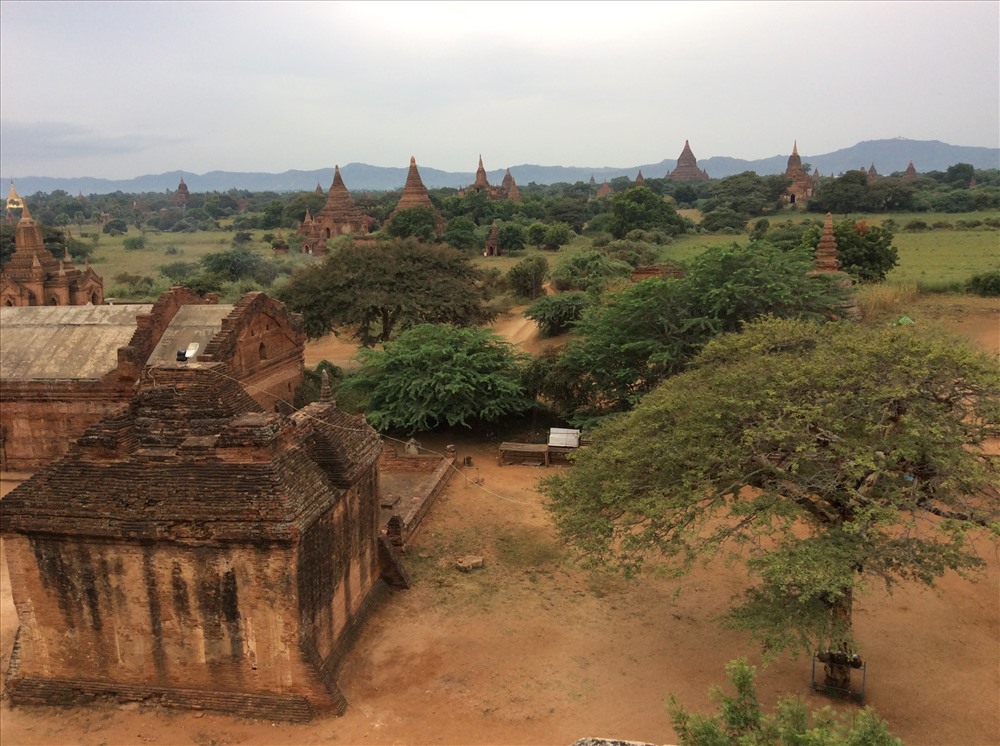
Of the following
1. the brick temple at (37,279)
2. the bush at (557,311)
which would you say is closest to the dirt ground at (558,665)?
the bush at (557,311)

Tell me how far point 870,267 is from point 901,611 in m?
36.6

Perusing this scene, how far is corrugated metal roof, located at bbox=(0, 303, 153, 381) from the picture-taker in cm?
2234

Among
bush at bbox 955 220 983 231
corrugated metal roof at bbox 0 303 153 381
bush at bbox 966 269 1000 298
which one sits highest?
bush at bbox 955 220 983 231

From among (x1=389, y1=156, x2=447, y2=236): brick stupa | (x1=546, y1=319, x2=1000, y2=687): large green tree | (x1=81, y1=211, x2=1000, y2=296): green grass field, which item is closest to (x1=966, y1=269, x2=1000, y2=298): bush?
(x1=81, y1=211, x2=1000, y2=296): green grass field

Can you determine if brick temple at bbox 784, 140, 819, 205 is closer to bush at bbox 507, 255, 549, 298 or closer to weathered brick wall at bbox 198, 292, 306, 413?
bush at bbox 507, 255, 549, 298

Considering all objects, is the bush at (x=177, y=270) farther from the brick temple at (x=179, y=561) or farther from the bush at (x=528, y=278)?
the brick temple at (x=179, y=561)

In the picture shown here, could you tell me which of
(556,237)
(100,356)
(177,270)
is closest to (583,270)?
(556,237)

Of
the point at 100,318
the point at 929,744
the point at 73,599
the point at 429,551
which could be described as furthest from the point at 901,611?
the point at 100,318

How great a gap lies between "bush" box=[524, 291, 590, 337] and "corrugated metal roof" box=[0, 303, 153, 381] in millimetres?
18565

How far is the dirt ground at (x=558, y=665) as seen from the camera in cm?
1105

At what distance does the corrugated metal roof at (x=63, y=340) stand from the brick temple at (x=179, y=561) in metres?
12.1

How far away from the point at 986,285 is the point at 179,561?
44.8 m

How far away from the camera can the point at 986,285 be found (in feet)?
139

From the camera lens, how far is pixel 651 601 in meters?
14.7
